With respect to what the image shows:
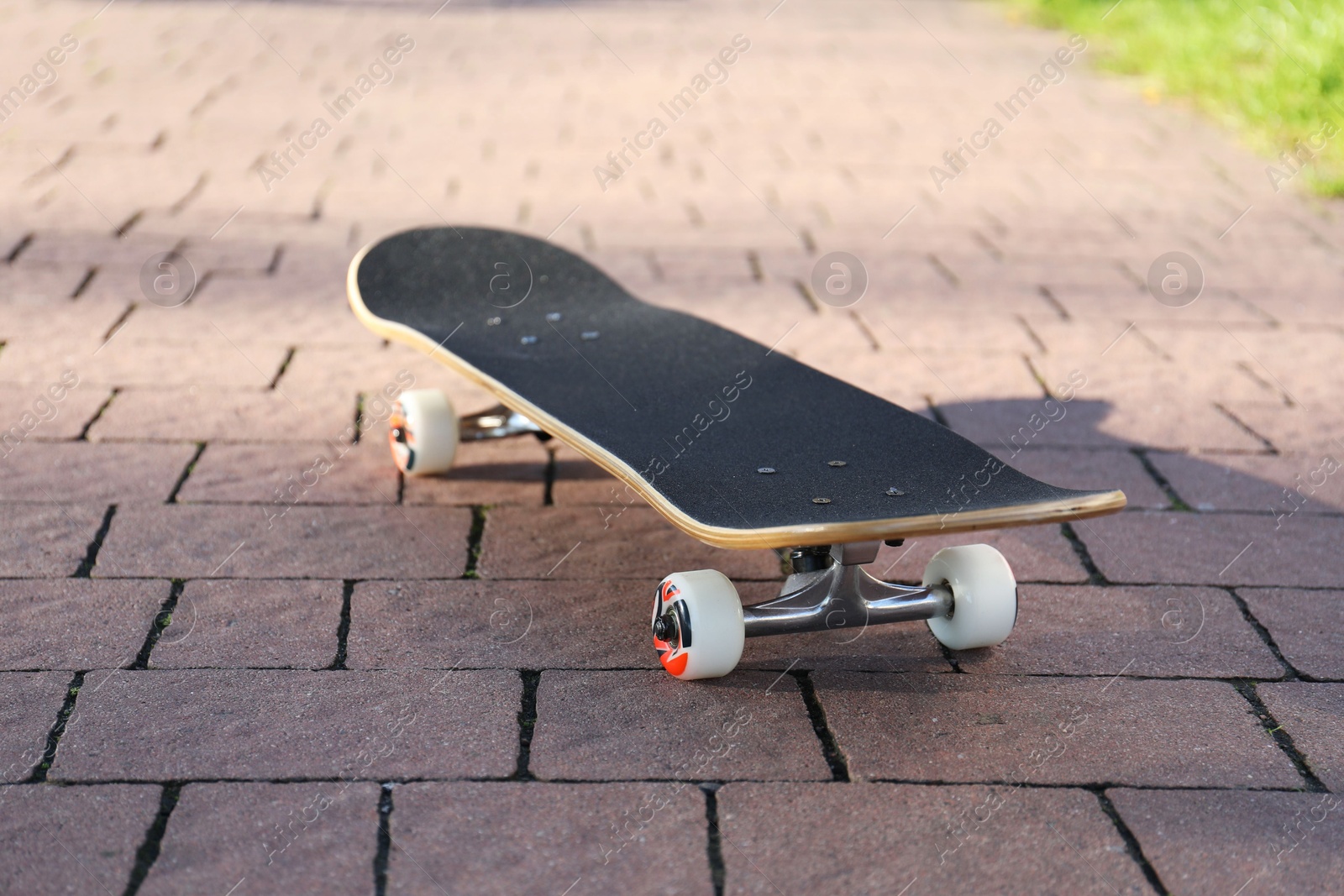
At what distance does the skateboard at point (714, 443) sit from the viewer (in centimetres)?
189

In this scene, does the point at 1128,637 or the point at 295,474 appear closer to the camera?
the point at 1128,637

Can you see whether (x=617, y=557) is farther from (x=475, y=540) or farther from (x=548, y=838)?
(x=548, y=838)

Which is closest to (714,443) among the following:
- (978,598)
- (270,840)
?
(978,598)

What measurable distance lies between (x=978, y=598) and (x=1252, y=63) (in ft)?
19.2

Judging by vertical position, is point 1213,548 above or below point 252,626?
above

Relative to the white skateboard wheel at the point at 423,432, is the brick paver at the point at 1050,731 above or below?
above

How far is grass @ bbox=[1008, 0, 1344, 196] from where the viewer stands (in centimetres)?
560

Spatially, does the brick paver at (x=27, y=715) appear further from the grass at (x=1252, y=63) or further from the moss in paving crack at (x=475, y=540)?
the grass at (x=1252, y=63)

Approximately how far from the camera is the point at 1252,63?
6684 mm

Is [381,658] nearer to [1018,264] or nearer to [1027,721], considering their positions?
[1027,721]

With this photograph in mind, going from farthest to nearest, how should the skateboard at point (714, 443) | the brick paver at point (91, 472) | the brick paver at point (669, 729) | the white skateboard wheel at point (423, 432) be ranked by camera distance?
the white skateboard wheel at point (423, 432) → the brick paver at point (91, 472) → the skateboard at point (714, 443) → the brick paver at point (669, 729)

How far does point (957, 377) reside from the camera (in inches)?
131

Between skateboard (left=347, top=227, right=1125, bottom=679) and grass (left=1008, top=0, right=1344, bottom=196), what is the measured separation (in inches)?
155

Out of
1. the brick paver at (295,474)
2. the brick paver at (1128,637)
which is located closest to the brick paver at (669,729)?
the brick paver at (1128,637)
